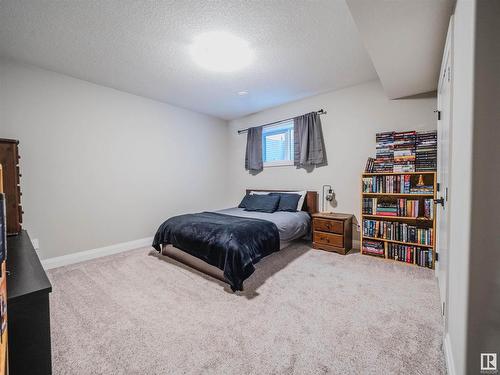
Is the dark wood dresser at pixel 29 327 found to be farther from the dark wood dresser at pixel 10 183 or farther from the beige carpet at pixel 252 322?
the dark wood dresser at pixel 10 183

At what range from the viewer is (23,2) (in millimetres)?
1632

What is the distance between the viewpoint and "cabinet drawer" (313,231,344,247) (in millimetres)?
2967

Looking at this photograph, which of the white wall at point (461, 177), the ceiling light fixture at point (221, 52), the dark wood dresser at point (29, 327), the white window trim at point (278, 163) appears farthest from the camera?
the white window trim at point (278, 163)

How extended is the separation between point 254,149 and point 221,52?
2.19 metres

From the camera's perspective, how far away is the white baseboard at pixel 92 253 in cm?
265

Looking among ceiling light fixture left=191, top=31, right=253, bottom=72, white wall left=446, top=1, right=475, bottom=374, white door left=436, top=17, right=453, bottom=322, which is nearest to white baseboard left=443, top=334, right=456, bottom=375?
white wall left=446, top=1, right=475, bottom=374

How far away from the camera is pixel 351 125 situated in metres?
3.23

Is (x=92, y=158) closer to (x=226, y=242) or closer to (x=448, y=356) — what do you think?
(x=226, y=242)

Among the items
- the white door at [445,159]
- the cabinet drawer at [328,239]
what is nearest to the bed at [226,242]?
the cabinet drawer at [328,239]

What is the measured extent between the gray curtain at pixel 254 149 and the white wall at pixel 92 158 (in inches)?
41.7

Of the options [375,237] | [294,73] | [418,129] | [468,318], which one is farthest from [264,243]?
[418,129]

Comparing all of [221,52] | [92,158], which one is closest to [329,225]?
[221,52]

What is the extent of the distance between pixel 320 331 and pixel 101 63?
3355 millimetres

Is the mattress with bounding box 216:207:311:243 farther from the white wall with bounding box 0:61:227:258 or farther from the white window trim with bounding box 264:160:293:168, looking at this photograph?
the white wall with bounding box 0:61:227:258
